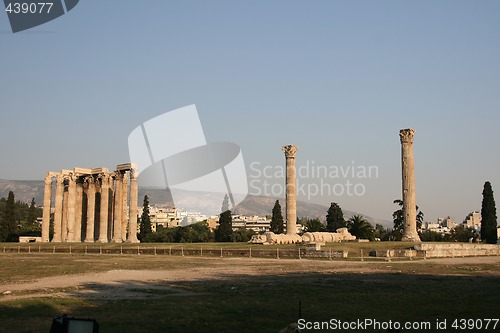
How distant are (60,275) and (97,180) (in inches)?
2111

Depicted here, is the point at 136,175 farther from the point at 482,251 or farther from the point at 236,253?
the point at 482,251

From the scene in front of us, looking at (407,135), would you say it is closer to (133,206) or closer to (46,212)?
(133,206)

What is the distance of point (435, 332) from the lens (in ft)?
35.4

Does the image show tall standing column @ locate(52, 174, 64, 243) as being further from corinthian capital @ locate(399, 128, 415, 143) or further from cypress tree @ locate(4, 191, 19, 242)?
corinthian capital @ locate(399, 128, 415, 143)

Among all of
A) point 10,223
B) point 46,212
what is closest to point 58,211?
point 46,212

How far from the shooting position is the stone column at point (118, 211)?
70312 millimetres

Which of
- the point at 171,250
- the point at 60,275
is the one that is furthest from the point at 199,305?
the point at 171,250

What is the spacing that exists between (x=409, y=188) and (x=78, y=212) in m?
44.6

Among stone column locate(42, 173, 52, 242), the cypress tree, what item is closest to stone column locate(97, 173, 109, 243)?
stone column locate(42, 173, 52, 242)

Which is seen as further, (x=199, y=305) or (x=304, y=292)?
(x=304, y=292)

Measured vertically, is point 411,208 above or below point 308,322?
above

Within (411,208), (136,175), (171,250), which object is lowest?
(171,250)

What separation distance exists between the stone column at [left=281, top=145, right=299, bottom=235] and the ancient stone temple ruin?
2002 centimetres

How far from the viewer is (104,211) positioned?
233 feet
